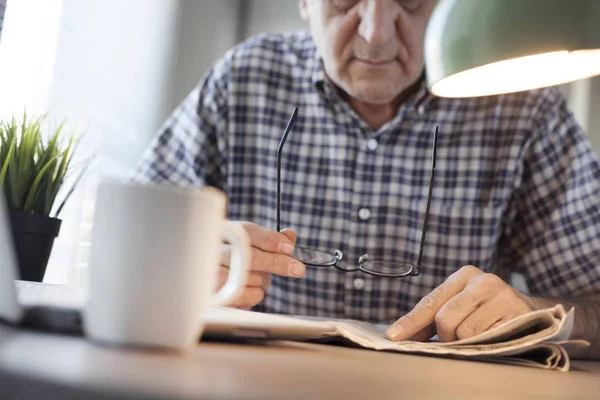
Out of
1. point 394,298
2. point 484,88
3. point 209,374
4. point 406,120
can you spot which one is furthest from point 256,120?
point 209,374

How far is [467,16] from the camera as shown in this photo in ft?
2.68

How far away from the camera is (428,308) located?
0.78m

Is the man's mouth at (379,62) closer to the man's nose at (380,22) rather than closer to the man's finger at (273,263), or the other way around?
the man's nose at (380,22)

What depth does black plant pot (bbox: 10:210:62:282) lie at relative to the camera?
0.90 m

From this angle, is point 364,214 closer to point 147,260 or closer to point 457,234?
point 457,234

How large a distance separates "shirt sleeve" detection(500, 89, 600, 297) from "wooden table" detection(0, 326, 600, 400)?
853mm

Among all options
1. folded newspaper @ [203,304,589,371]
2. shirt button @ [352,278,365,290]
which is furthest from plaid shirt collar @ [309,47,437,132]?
folded newspaper @ [203,304,589,371]

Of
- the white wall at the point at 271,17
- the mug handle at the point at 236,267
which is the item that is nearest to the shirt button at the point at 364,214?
the mug handle at the point at 236,267

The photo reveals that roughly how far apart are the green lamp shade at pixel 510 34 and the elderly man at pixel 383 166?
0.50m

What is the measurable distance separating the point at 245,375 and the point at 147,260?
9cm

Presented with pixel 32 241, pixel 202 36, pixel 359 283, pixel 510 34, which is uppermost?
pixel 202 36

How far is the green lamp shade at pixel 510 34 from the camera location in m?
0.75

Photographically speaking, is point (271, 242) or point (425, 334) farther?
point (271, 242)

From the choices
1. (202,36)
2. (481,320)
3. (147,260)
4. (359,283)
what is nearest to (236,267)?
(147,260)
